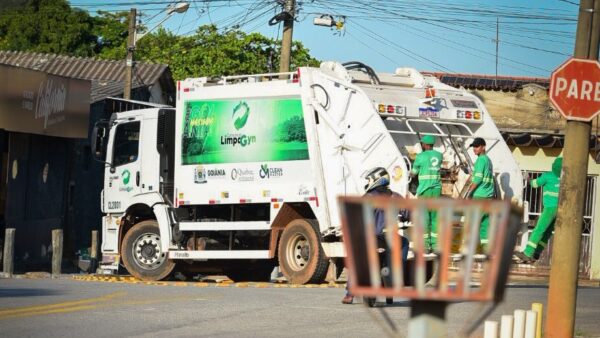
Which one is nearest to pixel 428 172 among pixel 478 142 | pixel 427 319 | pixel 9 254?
pixel 478 142

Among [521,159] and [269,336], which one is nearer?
[269,336]

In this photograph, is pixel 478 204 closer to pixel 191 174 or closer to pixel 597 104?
pixel 597 104

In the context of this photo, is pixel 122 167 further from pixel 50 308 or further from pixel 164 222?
pixel 50 308

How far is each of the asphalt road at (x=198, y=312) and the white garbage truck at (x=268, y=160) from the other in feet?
6.85

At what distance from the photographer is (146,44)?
63188 millimetres

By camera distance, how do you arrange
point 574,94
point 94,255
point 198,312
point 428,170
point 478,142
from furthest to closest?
point 94,255 < point 478,142 < point 428,170 < point 198,312 < point 574,94

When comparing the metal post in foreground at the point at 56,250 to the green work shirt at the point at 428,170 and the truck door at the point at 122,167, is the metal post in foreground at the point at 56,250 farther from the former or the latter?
the green work shirt at the point at 428,170

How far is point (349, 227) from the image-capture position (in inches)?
129

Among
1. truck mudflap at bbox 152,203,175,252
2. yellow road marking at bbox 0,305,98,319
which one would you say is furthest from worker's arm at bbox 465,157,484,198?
yellow road marking at bbox 0,305,98,319

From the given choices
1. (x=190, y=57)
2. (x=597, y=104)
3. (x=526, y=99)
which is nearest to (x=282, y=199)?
(x=597, y=104)

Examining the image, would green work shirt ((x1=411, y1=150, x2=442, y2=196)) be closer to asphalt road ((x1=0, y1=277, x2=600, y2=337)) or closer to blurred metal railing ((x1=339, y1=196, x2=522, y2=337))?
asphalt road ((x1=0, y1=277, x2=600, y2=337))

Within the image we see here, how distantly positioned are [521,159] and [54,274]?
39.3 ft

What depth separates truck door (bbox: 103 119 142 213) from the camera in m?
20.8

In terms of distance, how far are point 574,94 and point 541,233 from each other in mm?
8051
